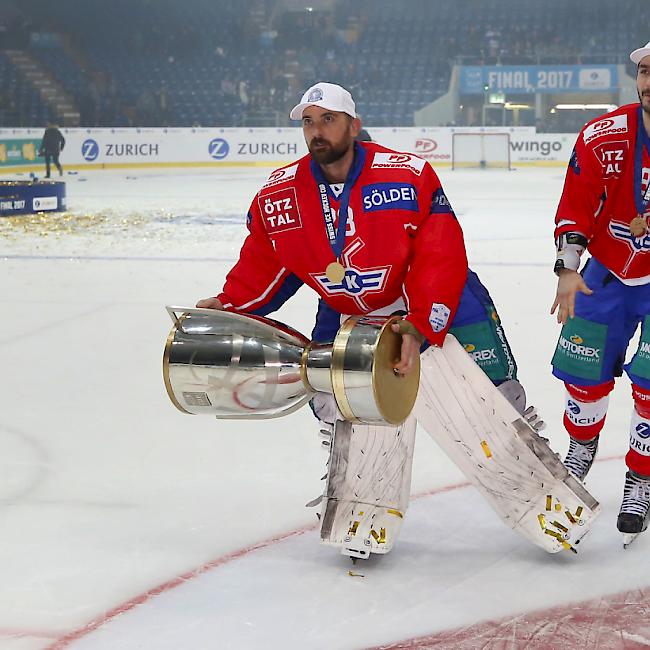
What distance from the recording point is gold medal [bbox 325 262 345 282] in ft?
6.99

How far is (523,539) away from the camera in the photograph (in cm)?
235

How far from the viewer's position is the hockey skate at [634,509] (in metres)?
2.29

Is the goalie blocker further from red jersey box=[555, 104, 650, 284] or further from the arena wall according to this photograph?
the arena wall

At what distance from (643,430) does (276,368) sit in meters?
0.98

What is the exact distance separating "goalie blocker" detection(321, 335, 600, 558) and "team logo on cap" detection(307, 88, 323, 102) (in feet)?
1.86

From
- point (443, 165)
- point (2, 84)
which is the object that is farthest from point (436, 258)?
point (2, 84)

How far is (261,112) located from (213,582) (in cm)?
1764

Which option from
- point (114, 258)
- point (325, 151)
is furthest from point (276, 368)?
point (114, 258)

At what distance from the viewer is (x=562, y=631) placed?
1.86 meters

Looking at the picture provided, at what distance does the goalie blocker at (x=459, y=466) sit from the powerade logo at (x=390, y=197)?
30cm

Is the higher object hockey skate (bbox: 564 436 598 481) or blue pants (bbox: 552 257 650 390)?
blue pants (bbox: 552 257 650 390)

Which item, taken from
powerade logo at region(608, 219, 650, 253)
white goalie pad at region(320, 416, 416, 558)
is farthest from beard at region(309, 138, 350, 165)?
powerade logo at region(608, 219, 650, 253)

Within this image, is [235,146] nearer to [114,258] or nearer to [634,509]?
[114,258]

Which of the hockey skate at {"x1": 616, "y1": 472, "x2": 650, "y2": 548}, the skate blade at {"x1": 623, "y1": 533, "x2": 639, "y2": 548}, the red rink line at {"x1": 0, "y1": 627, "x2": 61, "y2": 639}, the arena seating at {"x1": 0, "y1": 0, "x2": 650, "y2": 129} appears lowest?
the red rink line at {"x1": 0, "y1": 627, "x2": 61, "y2": 639}
